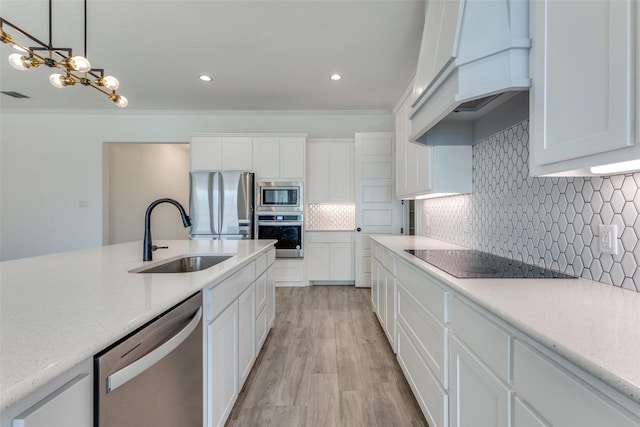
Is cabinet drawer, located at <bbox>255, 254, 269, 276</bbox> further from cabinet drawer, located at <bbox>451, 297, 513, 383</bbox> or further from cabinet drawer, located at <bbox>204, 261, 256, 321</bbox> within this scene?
cabinet drawer, located at <bbox>451, 297, 513, 383</bbox>

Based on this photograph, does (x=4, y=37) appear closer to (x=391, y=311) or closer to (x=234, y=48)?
(x=234, y=48)

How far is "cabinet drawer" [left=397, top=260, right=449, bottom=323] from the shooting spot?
4.18ft

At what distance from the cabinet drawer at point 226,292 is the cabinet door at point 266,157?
2622 millimetres

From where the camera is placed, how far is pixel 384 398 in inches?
71.0

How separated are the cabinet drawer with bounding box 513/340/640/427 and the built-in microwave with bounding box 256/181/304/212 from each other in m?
3.66

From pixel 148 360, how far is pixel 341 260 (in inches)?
148

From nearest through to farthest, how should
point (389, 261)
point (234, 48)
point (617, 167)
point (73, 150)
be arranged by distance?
point (617, 167) → point (389, 261) → point (234, 48) → point (73, 150)

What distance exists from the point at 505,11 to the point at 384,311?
2.21m

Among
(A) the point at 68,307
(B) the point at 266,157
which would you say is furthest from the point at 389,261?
(B) the point at 266,157

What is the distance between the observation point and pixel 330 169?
4.55 m

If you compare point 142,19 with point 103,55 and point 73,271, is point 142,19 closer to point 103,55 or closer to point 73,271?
point 103,55

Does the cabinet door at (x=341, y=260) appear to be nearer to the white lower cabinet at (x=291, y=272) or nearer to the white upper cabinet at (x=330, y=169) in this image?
the white lower cabinet at (x=291, y=272)

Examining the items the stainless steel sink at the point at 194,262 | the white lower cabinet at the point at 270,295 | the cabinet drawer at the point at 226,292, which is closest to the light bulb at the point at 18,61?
the stainless steel sink at the point at 194,262

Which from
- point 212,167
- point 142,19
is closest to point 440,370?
point 142,19
